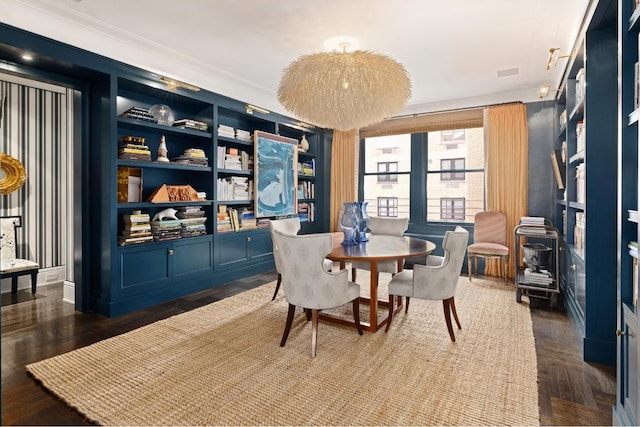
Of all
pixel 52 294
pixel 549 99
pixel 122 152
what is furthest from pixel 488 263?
pixel 52 294

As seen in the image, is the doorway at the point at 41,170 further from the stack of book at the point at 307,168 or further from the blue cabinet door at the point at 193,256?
the stack of book at the point at 307,168

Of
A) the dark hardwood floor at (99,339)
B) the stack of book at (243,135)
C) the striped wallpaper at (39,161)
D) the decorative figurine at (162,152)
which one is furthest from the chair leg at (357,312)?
the striped wallpaper at (39,161)

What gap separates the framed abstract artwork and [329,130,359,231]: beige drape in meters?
0.87

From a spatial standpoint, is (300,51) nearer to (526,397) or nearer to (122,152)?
(122,152)

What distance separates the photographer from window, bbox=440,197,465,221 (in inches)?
224

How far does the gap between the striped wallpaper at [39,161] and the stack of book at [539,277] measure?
5413 mm

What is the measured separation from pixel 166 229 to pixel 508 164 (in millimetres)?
4571

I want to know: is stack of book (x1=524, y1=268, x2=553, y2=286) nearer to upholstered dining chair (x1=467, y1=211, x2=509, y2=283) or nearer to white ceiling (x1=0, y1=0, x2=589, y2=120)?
upholstered dining chair (x1=467, y1=211, x2=509, y2=283)

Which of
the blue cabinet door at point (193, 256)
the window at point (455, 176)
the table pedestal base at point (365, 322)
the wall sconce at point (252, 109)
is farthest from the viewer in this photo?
the window at point (455, 176)

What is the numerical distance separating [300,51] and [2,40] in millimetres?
2448

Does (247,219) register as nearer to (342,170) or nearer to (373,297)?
(342,170)

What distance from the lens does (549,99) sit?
482cm

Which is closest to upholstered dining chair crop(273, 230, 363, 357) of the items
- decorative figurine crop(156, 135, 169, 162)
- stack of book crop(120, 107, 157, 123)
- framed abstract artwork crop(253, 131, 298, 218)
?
→ decorative figurine crop(156, 135, 169, 162)

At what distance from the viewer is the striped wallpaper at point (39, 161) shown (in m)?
4.28
